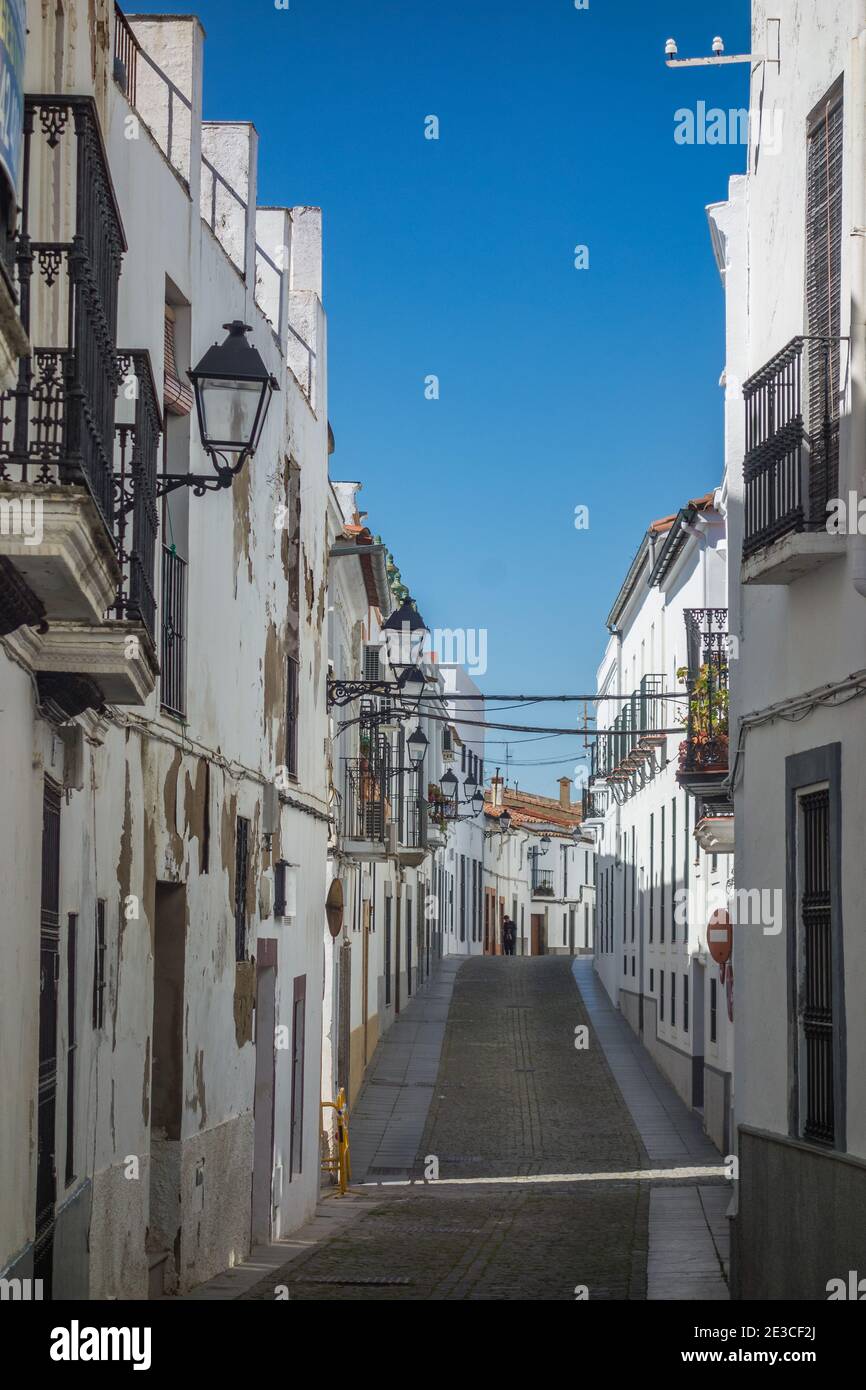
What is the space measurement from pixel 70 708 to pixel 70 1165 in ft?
7.69

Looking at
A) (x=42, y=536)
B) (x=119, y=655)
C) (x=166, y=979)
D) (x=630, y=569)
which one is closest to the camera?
(x=42, y=536)

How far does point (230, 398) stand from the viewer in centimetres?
930

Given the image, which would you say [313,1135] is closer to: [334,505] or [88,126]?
[334,505]

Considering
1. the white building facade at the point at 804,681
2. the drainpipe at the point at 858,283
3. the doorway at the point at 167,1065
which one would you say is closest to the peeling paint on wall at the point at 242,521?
the doorway at the point at 167,1065

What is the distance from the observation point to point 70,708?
27.7ft

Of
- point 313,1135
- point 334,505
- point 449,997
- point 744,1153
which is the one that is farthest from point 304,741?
point 449,997

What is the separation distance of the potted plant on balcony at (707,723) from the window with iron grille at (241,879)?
12.3 feet

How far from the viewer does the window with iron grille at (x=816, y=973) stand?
978 cm

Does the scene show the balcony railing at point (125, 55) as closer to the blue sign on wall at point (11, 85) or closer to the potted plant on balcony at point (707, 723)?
the blue sign on wall at point (11, 85)

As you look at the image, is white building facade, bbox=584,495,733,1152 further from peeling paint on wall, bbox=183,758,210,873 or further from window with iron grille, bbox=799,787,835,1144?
window with iron grille, bbox=799,787,835,1144

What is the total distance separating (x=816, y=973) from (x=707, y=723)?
21.6 feet

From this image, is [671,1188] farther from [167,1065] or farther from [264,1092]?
[167,1065]

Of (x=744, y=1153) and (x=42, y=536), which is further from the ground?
(x=42, y=536)

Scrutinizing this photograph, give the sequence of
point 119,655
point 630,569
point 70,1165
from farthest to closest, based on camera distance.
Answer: point 630,569 → point 70,1165 → point 119,655
